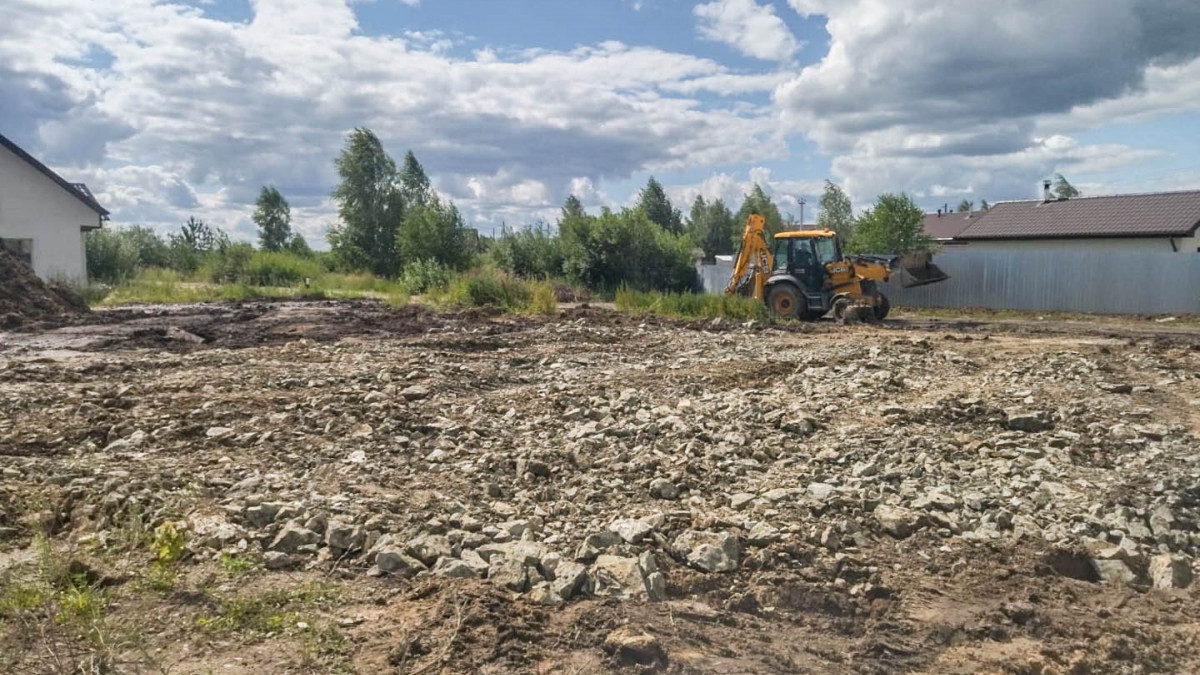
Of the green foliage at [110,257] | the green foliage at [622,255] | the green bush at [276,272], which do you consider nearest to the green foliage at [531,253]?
the green foliage at [622,255]

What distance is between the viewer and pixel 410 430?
7980 mm

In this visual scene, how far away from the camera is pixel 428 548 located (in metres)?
5.05

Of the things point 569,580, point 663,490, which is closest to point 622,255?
point 663,490

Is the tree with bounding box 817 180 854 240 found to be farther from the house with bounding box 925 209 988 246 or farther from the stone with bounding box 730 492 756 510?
the stone with bounding box 730 492 756 510

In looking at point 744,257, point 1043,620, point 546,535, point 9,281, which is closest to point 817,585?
point 1043,620

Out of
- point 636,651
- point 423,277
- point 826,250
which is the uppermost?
point 826,250

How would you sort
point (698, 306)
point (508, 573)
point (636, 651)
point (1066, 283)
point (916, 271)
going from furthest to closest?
point (1066, 283) < point (916, 271) < point (698, 306) < point (508, 573) < point (636, 651)

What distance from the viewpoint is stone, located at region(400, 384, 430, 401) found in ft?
30.8

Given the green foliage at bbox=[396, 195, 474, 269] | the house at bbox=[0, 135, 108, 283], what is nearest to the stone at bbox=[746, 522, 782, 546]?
the house at bbox=[0, 135, 108, 283]

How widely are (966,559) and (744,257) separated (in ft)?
55.0

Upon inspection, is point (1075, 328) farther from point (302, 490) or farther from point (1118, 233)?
point (302, 490)

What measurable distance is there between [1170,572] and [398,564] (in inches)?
169

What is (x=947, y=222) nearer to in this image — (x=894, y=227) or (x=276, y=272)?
(x=894, y=227)

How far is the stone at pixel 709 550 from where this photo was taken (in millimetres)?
4984
